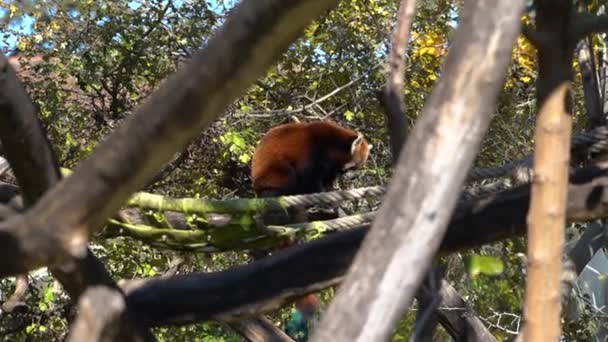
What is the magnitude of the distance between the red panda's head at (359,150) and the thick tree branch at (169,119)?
412 centimetres

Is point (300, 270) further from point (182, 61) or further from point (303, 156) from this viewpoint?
point (303, 156)

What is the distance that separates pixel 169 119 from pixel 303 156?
4407 mm

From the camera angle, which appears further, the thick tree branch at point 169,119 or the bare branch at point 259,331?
the bare branch at point 259,331

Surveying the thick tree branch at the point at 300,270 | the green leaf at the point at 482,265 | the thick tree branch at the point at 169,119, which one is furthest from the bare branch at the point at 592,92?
the thick tree branch at the point at 169,119

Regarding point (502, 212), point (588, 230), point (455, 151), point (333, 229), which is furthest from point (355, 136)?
point (455, 151)

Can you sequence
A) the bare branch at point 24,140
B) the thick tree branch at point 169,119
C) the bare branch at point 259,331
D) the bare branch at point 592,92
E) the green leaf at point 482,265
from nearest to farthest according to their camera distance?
the thick tree branch at point 169,119
the green leaf at point 482,265
the bare branch at point 24,140
the bare branch at point 592,92
the bare branch at point 259,331

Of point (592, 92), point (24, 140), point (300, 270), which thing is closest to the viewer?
point (24, 140)

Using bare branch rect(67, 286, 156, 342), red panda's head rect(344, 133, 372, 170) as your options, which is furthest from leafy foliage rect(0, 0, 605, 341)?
bare branch rect(67, 286, 156, 342)

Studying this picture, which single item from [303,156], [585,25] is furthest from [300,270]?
[303,156]

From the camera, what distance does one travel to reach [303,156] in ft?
17.7

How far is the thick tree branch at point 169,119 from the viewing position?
3.14ft

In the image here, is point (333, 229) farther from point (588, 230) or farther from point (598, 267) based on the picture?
point (598, 267)

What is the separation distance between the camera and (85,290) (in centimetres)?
194

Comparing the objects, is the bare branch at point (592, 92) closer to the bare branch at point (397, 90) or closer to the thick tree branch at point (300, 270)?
the thick tree branch at point (300, 270)
